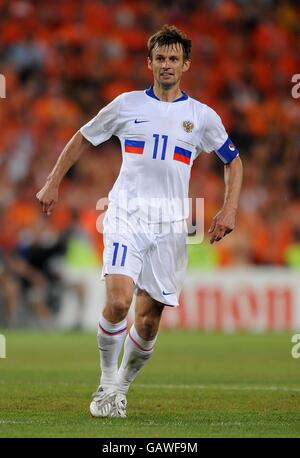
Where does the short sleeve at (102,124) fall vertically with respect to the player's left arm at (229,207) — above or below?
above

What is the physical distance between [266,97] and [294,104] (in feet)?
2.70

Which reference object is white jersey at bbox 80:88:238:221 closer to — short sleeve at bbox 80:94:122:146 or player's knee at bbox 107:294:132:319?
short sleeve at bbox 80:94:122:146

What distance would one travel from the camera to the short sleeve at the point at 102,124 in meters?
7.41

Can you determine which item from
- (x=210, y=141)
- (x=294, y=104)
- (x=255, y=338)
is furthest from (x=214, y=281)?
(x=210, y=141)

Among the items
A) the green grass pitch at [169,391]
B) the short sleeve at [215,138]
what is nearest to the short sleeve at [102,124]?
the short sleeve at [215,138]

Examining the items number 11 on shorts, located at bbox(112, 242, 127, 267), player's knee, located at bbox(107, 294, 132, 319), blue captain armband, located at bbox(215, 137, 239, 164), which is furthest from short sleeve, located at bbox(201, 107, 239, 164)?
player's knee, located at bbox(107, 294, 132, 319)

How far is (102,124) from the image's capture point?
7426mm

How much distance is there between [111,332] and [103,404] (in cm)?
47

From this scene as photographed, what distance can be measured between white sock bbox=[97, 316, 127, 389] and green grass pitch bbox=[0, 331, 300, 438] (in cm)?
27

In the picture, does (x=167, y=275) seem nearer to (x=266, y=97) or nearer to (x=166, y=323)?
(x=166, y=323)

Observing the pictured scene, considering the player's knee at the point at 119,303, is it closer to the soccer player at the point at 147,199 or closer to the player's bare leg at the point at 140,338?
the soccer player at the point at 147,199

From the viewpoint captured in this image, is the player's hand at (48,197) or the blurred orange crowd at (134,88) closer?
the player's hand at (48,197)

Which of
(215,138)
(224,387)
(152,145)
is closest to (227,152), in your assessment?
(215,138)

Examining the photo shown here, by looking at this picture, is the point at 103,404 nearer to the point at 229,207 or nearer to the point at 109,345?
the point at 109,345
